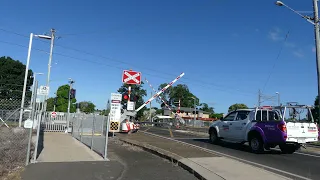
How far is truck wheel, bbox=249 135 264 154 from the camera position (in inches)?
536

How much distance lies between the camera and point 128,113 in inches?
899

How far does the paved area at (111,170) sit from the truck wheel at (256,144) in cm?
528

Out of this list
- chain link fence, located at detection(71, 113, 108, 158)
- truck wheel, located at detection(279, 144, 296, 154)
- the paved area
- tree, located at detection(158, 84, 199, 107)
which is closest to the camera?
the paved area

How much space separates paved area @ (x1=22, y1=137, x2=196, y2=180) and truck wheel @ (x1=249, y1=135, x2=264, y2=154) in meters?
5.28

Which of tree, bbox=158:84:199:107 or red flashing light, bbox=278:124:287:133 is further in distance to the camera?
tree, bbox=158:84:199:107

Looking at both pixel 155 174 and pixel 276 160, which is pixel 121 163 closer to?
pixel 155 174

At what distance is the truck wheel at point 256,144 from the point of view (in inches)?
536

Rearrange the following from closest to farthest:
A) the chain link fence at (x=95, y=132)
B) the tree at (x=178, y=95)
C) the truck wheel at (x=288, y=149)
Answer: the chain link fence at (x=95, y=132) < the truck wheel at (x=288, y=149) < the tree at (x=178, y=95)

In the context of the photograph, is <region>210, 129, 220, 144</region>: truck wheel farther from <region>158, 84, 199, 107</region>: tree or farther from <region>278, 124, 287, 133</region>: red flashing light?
<region>158, 84, 199, 107</region>: tree

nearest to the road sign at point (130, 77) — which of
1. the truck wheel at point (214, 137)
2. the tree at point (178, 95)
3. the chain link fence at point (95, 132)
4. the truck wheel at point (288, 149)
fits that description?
the chain link fence at point (95, 132)

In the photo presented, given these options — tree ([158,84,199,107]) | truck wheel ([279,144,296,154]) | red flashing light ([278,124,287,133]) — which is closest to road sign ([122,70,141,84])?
Result: red flashing light ([278,124,287,133])

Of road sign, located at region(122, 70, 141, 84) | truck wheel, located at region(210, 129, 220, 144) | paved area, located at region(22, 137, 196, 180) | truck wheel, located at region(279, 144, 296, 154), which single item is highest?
road sign, located at region(122, 70, 141, 84)

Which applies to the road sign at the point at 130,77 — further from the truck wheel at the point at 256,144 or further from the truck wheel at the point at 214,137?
the truck wheel at the point at 256,144

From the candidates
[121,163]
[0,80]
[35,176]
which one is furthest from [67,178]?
[0,80]
